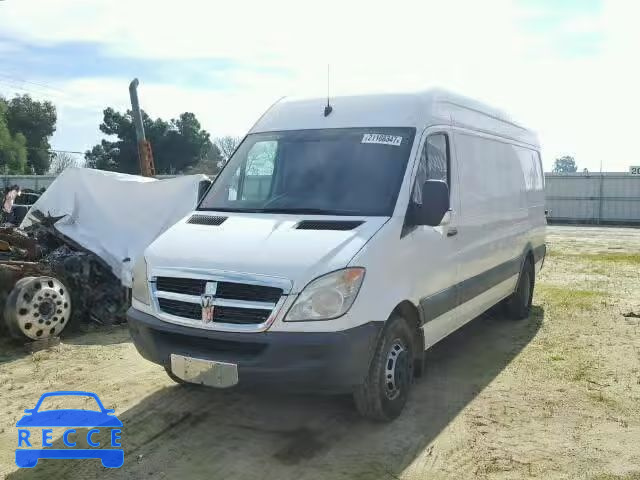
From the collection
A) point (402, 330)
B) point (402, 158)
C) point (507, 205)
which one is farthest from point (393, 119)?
point (507, 205)

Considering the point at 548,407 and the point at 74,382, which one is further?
the point at 74,382

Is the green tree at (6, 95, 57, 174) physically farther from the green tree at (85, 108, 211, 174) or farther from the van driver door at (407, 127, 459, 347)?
the van driver door at (407, 127, 459, 347)

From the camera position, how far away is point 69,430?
14.7 feet

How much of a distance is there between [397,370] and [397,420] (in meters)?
0.40

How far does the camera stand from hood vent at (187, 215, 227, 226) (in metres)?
4.80

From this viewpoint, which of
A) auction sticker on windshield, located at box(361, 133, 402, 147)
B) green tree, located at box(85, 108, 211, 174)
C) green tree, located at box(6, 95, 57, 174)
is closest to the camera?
auction sticker on windshield, located at box(361, 133, 402, 147)

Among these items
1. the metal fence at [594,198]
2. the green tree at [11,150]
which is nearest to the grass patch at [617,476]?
the metal fence at [594,198]

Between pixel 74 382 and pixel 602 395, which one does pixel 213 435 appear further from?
pixel 602 395

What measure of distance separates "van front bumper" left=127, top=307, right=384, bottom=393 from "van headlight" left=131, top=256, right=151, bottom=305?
506 millimetres

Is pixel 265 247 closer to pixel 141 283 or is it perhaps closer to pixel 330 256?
pixel 330 256

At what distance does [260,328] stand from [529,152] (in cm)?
585

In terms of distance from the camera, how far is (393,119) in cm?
504

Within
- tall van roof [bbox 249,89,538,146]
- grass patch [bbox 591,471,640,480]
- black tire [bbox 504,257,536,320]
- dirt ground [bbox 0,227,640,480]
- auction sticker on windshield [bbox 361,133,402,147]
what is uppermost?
tall van roof [bbox 249,89,538,146]

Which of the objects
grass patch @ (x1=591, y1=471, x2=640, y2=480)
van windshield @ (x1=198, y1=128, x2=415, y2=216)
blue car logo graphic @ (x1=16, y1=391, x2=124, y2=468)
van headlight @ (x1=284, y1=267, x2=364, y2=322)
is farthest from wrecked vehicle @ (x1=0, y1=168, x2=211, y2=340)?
grass patch @ (x1=591, y1=471, x2=640, y2=480)
